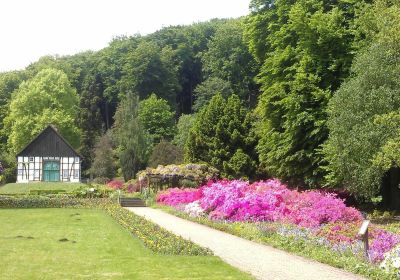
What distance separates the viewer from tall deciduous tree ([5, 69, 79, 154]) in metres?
62.0

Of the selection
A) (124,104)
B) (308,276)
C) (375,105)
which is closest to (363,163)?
(375,105)

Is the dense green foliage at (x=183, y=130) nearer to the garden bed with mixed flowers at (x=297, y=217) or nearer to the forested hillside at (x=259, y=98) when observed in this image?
the forested hillside at (x=259, y=98)

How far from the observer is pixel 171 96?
79.4 metres

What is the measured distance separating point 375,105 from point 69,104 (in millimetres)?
53127

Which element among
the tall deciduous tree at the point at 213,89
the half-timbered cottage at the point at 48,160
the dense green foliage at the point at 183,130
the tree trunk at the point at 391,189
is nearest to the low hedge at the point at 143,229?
the tree trunk at the point at 391,189

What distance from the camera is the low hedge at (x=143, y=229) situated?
41.1 ft

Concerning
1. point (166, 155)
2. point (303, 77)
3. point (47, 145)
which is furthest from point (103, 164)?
point (303, 77)

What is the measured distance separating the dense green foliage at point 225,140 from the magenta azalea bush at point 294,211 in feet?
41.5

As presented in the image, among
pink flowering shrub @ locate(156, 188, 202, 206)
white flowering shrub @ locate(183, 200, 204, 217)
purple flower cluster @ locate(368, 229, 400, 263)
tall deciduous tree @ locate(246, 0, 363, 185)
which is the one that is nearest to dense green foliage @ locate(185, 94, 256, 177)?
tall deciduous tree @ locate(246, 0, 363, 185)

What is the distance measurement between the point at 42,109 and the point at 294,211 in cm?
5207

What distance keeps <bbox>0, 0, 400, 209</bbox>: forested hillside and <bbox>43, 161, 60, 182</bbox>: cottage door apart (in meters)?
4.93

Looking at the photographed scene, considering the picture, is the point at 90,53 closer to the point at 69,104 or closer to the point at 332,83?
the point at 69,104

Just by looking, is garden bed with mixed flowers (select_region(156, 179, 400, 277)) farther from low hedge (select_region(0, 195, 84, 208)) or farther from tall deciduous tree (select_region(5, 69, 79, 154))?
tall deciduous tree (select_region(5, 69, 79, 154))

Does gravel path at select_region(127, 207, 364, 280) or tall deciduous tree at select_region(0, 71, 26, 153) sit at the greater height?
tall deciduous tree at select_region(0, 71, 26, 153)
